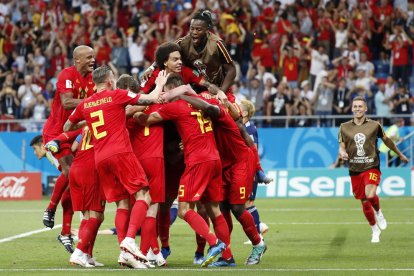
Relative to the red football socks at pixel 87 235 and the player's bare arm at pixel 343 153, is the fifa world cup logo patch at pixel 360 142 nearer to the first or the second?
the player's bare arm at pixel 343 153

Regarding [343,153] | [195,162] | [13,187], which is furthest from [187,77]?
[13,187]

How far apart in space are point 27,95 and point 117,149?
18110 millimetres

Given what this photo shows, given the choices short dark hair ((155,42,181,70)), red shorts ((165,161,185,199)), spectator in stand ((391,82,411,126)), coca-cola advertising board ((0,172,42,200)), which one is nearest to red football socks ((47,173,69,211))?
red shorts ((165,161,185,199))

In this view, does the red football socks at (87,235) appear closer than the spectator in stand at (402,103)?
Yes

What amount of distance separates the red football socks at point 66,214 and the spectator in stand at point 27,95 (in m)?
15.2

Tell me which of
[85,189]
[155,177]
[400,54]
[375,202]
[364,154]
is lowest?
[375,202]

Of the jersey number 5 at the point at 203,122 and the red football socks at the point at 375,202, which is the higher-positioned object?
the jersey number 5 at the point at 203,122

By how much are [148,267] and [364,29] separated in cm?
1880

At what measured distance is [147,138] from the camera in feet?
38.8

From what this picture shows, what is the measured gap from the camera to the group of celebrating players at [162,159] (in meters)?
11.4

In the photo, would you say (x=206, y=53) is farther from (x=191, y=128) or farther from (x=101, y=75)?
(x=101, y=75)

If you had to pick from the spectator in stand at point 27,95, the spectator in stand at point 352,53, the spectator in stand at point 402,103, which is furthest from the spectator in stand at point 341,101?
the spectator in stand at point 27,95

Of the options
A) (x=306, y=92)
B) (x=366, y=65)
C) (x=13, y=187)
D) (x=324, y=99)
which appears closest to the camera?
(x=13, y=187)

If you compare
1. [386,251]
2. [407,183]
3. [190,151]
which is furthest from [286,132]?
[190,151]
